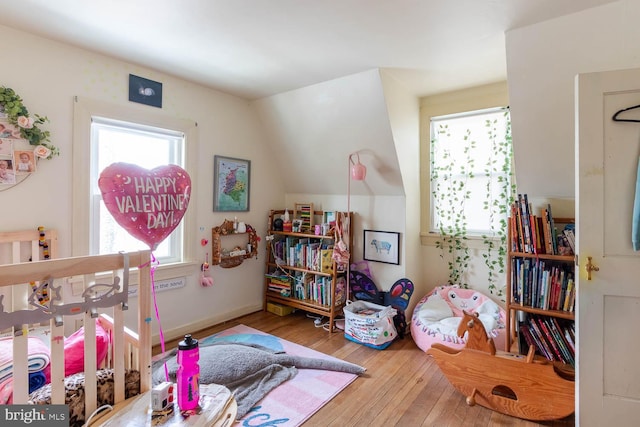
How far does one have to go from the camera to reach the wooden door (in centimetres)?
137

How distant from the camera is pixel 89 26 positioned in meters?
1.91

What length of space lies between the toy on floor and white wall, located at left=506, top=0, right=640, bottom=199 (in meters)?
1.27

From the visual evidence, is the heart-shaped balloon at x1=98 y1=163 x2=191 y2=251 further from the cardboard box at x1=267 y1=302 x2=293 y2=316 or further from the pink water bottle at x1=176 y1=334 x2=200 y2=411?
the cardboard box at x1=267 y1=302 x2=293 y2=316

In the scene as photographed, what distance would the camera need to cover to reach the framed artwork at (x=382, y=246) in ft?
9.89

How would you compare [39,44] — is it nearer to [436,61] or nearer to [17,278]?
[17,278]

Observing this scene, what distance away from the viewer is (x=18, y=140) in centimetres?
195

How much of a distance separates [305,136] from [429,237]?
1591mm

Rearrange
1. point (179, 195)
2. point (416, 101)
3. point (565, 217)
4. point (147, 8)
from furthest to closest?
point (416, 101), point (565, 217), point (147, 8), point (179, 195)

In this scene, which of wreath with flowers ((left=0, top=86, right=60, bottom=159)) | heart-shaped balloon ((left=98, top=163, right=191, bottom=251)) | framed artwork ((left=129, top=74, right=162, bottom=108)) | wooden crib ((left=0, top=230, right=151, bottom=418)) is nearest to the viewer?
wooden crib ((left=0, top=230, right=151, bottom=418))

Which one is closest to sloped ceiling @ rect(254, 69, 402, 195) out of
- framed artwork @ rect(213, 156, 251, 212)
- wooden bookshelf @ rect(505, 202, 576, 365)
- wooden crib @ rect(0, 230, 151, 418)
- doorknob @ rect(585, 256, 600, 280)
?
framed artwork @ rect(213, 156, 251, 212)

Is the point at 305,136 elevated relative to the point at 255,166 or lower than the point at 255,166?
elevated

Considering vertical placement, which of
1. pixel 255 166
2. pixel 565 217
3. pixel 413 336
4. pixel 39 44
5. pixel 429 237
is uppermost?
pixel 39 44

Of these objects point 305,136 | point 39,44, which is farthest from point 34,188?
point 305,136

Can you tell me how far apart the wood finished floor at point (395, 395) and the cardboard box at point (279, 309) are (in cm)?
49
